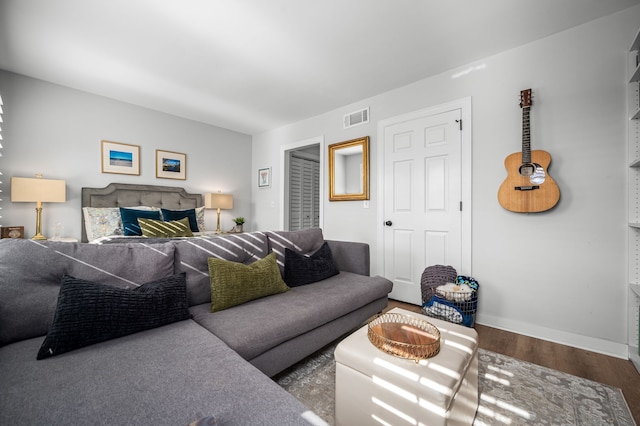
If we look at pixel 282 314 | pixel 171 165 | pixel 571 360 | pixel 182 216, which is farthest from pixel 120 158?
pixel 571 360

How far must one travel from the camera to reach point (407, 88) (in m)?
3.16

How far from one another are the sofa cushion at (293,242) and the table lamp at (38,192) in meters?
2.61

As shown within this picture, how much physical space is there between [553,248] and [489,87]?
161 cm

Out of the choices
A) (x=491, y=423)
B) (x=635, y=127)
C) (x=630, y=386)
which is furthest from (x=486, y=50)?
(x=491, y=423)

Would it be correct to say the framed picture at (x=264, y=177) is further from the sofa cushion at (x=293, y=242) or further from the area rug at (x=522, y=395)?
the area rug at (x=522, y=395)

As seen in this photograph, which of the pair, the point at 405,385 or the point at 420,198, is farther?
the point at 420,198

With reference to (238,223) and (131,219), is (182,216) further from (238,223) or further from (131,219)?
(238,223)

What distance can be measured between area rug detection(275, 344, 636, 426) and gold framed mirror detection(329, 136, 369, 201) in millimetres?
2254

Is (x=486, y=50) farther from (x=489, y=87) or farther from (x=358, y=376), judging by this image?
(x=358, y=376)

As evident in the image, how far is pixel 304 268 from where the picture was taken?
224 centimetres

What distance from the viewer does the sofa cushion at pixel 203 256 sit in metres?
1.69

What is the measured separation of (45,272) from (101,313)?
0.41 meters

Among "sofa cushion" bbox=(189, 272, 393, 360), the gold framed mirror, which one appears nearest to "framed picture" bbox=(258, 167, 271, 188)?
the gold framed mirror

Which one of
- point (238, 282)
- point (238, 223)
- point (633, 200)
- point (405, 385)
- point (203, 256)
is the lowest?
point (405, 385)
